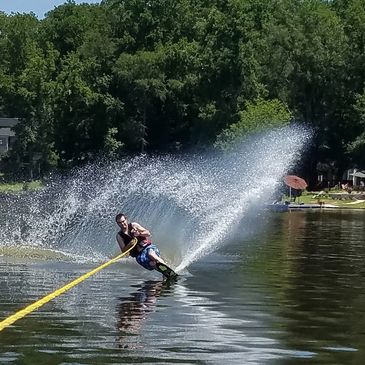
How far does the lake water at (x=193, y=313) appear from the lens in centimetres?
1275

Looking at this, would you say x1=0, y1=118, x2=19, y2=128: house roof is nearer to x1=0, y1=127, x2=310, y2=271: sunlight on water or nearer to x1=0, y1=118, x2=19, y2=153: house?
x1=0, y1=118, x2=19, y2=153: house

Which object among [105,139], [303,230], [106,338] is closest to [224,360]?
[106,338]

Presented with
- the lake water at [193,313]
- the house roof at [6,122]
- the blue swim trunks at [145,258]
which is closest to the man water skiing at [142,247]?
the blue swim trunks at [145,258]

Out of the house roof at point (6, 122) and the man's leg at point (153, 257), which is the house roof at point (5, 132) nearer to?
the house roof at point (6, 122)

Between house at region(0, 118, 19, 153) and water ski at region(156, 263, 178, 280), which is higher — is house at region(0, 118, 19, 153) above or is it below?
above

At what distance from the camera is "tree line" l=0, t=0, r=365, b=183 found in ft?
297

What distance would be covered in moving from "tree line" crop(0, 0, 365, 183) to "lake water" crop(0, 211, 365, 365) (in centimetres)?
6125

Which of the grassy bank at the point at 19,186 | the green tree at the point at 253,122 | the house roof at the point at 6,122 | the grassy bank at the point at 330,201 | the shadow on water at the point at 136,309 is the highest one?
the house roof at the point at 6,122

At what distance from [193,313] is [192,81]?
78922mm

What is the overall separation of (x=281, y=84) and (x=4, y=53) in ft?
148

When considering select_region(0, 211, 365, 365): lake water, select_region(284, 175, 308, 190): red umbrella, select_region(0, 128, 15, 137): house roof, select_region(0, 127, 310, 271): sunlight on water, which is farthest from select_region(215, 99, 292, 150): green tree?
select_region(0, 128, 15, 137): house roof

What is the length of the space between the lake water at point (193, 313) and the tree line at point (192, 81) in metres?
61.3

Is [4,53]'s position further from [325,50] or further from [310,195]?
[310,195]

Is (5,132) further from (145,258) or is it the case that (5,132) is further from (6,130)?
(145,258)
